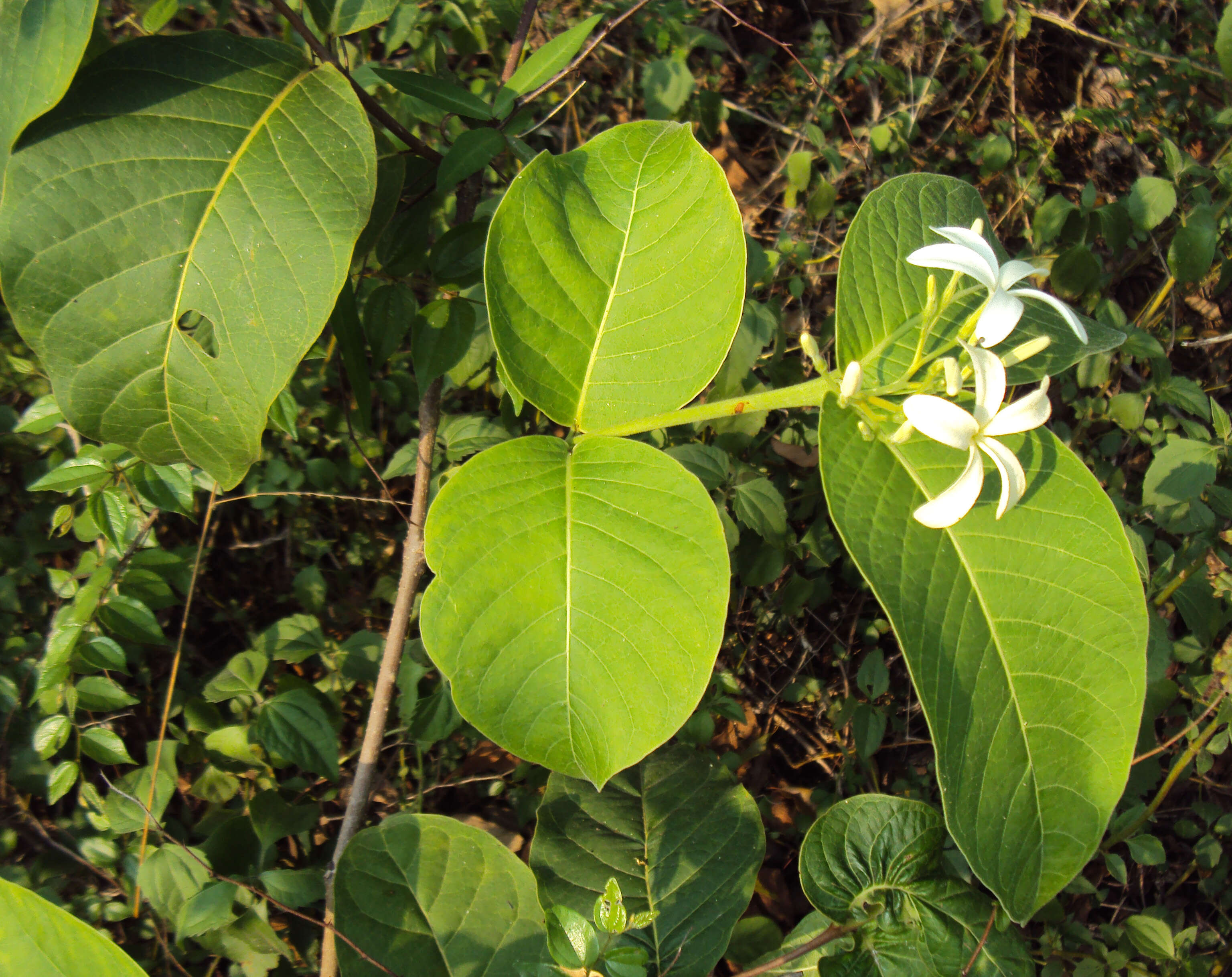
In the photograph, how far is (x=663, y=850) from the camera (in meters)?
1.66

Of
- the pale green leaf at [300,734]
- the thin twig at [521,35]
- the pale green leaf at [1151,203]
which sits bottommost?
the pale green leaf at [300,734]

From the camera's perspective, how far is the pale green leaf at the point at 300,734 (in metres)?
1.87

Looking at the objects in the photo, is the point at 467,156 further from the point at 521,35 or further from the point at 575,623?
the point at 575,623

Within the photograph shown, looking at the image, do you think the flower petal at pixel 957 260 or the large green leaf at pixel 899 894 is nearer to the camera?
the flower petal at pixel 957 260

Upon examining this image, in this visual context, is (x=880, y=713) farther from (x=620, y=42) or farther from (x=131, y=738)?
(x=620, y=42)

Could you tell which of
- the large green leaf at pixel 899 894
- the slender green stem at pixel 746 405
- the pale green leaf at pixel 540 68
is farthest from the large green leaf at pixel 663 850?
the pale green leaf at pixel 540 68

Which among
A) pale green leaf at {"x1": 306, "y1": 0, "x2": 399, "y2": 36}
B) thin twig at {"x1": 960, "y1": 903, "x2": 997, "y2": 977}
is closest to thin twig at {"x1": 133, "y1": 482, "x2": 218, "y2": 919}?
pale green leaf at {"x1": 306, "y1": 0, "x2": 399, "y2": 36}

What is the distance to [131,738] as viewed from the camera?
2.30m

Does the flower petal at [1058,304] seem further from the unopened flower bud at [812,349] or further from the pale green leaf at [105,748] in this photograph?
the pale green leaf at [105,748]

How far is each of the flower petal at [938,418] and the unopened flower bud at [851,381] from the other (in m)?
0.07

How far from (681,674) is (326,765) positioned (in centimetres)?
115

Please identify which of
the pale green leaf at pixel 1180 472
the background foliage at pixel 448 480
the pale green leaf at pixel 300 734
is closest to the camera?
the background foliage at pixel 448 480

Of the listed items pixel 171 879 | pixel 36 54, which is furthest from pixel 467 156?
pixel 171 879

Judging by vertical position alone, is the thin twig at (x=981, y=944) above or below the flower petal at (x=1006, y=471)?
below
